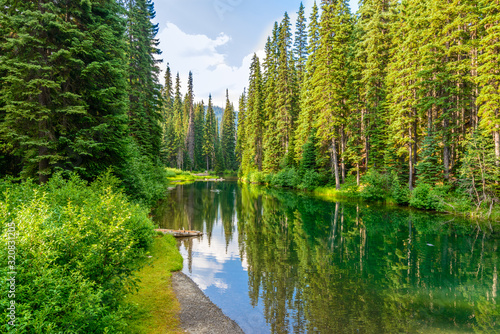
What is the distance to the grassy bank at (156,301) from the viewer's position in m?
5.93

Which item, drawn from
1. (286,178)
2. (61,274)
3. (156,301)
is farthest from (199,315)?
(286,178)

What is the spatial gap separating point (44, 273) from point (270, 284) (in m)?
7.22

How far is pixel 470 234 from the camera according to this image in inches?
587

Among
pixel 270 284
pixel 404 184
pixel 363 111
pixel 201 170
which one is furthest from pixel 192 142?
pixel 270 284

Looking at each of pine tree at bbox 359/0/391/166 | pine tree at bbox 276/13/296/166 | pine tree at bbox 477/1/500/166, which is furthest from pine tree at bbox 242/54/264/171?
pine tree at bbox 477/1/500/166

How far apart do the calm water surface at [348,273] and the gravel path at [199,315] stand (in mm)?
498

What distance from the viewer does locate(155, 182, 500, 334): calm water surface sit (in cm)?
705

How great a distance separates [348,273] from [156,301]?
7200mm

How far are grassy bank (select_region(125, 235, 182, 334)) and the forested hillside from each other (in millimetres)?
20378

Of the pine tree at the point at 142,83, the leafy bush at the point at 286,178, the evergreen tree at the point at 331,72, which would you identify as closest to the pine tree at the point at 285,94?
the leafy bush at the point at 286,178

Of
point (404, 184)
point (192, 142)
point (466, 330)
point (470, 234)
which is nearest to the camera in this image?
point (466, 330)

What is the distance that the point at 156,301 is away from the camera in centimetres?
715

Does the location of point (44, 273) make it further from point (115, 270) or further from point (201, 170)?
point (201, 170)

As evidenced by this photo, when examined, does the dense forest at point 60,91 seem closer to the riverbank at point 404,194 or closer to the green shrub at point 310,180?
the riverbank at point 404,194
